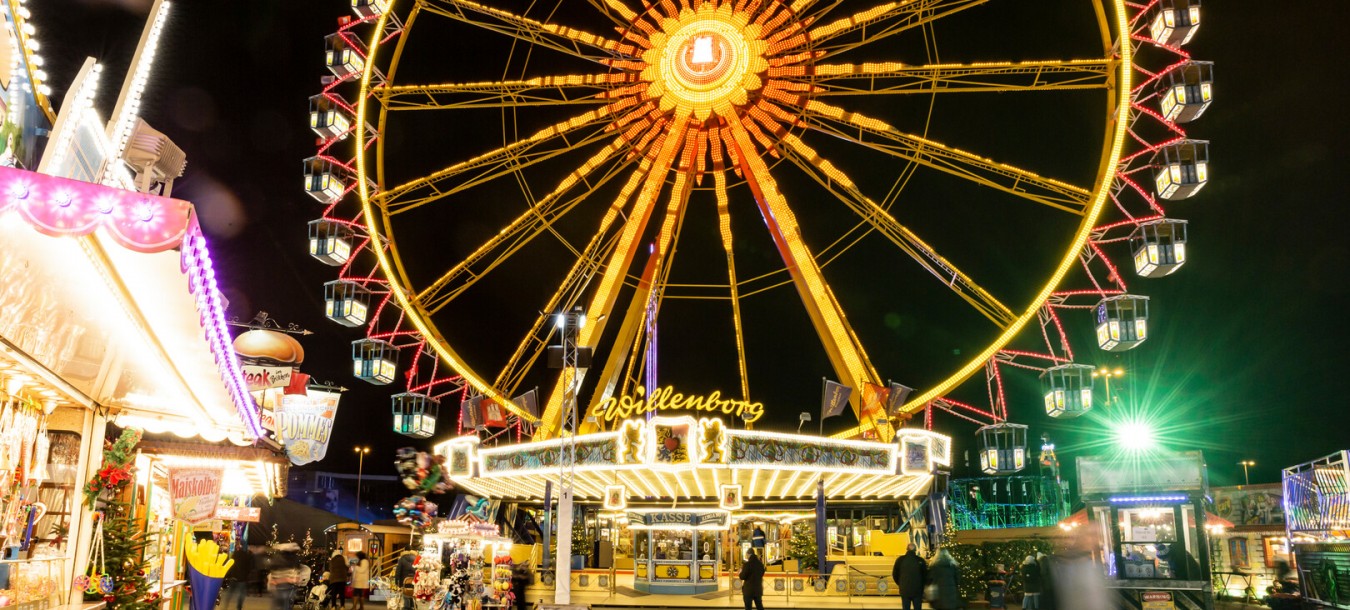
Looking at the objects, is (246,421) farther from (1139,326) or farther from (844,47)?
(1139,326)

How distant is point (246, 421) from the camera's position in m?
9.55

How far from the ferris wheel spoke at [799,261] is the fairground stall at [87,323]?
12.4 m

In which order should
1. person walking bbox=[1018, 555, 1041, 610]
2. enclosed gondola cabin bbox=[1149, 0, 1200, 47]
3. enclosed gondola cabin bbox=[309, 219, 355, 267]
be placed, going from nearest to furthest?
person walking bbox=[1018, 555, 1041, 610]
enclosed gondola cabin bbox=[1149, 0, 1200, 47]
enclosed gondola cabin bbox=[309, 219, 355, 267]

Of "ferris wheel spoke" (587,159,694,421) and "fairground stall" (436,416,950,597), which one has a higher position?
"ferris wheel spoke" (587,159,694,421)

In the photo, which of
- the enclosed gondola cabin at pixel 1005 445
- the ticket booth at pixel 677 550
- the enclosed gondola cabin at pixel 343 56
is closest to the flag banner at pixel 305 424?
the enclosed gondola cabin at pixel 343 56

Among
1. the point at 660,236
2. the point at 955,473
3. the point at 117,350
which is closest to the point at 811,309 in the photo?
the point at 660,236

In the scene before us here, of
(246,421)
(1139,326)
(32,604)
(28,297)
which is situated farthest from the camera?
(1139,326)

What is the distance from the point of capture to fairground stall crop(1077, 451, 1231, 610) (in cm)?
1397

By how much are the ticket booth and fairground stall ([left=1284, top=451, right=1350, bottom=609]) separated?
14008 millimetres

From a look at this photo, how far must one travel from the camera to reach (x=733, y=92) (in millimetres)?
19812

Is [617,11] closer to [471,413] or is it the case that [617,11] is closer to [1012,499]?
[471,413]

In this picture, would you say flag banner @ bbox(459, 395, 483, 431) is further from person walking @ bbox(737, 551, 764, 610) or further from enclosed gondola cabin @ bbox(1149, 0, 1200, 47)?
enclosed gondola cabin @ bbox(1149, 0, 1200, 47)

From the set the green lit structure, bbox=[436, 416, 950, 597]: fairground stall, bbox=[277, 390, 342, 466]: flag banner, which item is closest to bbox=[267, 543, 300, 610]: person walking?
bbox=[436, 416, 950, 597]: fairground stall

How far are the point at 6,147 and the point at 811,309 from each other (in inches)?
655
